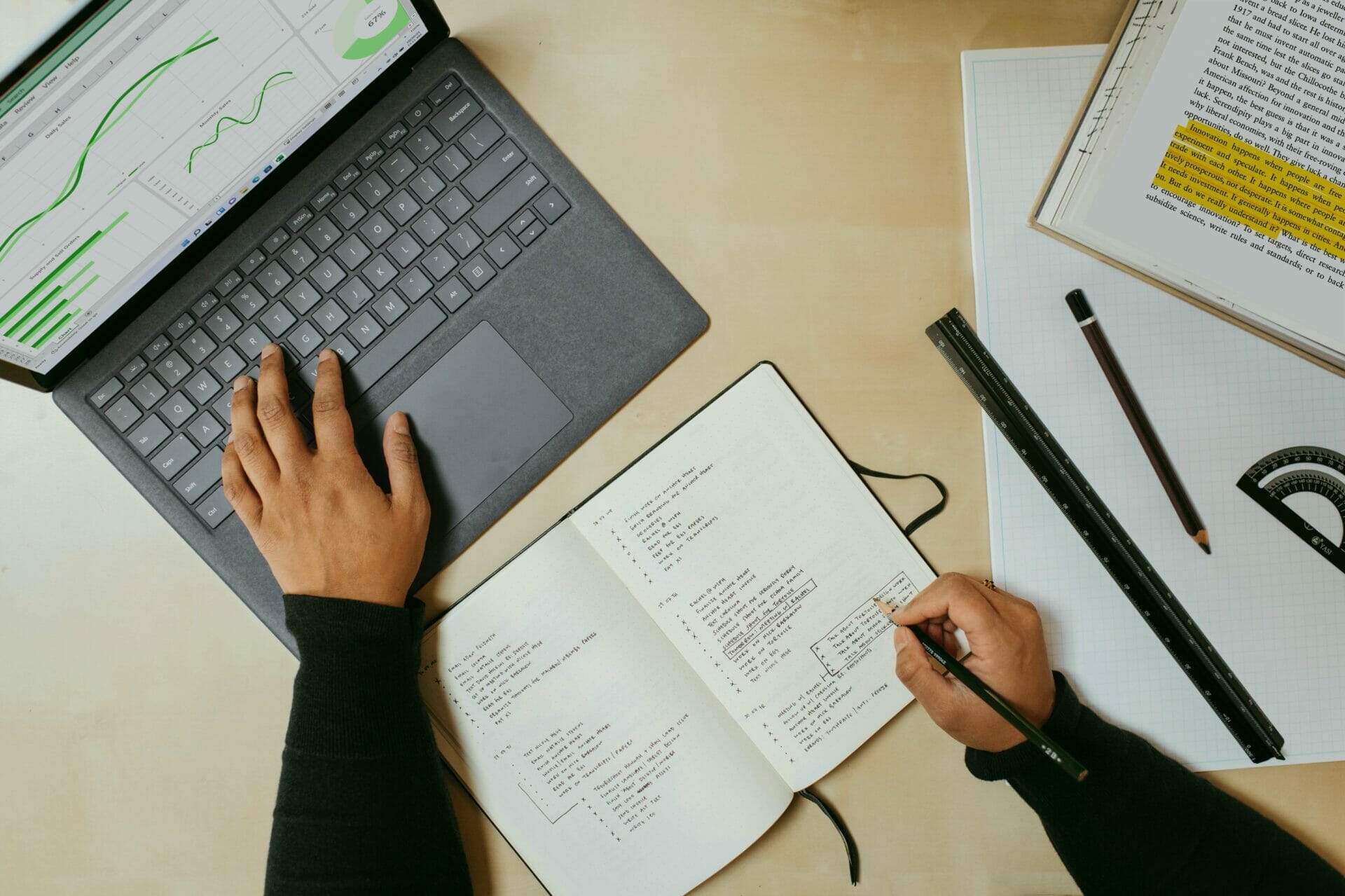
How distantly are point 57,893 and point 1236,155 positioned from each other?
1134 millimetres

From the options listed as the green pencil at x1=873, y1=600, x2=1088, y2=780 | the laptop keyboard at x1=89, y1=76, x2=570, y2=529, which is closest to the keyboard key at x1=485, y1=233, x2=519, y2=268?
the laptop keyboard at x1=89, y1=76, x2=570, y2=529

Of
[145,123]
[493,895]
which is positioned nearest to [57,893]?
[493,895]

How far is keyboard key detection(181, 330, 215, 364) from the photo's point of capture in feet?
2.16

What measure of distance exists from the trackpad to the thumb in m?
0.34

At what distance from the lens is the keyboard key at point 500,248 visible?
26.5 inches

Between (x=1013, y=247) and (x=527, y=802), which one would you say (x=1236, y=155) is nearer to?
(x=1013, y=247)

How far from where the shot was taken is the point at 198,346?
66 cm

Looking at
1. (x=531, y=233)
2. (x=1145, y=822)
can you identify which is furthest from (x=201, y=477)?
(x=1145, y=822)

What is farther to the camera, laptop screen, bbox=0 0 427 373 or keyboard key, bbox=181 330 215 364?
keyboard key, bbox=181 330 215 364

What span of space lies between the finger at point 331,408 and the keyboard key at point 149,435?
0.40 feet

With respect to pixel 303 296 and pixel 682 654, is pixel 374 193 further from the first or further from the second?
pixel 682 654

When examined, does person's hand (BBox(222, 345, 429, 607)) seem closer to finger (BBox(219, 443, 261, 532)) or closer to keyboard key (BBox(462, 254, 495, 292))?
finger (BBox(219, 443, 261, 532))

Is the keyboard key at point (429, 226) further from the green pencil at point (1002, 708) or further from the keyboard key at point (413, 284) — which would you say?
the green pencil at point (1002, 708)

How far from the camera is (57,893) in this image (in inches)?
28.1
